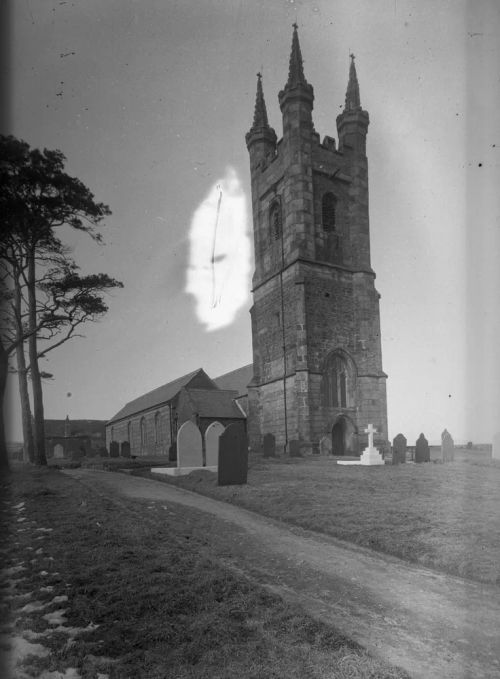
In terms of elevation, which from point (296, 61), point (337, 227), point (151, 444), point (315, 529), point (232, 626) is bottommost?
point (151, 444)

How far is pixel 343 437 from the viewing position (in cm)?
2494

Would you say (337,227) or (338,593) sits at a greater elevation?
(337,227)

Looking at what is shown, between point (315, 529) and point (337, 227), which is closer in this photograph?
point (315, 529)

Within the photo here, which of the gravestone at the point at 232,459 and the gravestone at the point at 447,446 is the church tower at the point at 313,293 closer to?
Result: the gravestone at the point at 447,446

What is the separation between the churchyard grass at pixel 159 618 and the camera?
10.2ft

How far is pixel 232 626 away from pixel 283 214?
82.6ft

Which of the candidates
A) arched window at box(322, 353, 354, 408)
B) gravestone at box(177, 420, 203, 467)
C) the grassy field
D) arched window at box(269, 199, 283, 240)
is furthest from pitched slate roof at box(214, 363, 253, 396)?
the grassy field

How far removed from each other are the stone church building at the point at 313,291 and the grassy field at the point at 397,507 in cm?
991

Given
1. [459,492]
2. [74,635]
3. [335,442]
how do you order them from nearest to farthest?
[74,635], [459,492], [335,442]

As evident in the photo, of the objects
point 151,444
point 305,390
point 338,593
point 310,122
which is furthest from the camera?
point 151,444

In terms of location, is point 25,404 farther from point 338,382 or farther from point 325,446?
point 338,382

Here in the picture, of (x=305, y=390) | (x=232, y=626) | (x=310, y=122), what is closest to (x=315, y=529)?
(x=232, y=626)

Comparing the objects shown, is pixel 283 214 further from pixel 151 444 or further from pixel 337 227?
pixel 151 444

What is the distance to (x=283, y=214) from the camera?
26.9 meters
